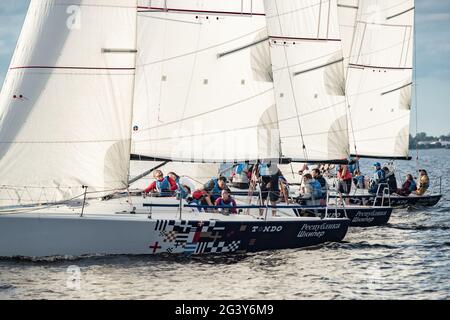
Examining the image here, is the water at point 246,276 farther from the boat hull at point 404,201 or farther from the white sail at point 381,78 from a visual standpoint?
the white sail at point 381,78

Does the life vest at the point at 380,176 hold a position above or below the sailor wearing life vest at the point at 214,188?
above

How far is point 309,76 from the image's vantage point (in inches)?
1255

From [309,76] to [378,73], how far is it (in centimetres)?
927

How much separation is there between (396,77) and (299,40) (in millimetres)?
10627

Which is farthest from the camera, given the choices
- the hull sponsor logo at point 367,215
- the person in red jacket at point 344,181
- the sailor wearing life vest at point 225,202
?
the person in red jacket at point 344,181

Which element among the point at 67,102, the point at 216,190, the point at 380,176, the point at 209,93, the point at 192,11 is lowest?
the point at 216,190

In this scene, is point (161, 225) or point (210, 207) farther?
point (210, 207)

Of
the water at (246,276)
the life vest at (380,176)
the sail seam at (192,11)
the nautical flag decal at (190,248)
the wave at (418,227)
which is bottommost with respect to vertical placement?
the water at (246,276)

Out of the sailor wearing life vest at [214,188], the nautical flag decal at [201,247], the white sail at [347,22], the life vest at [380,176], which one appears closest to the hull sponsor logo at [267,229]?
the nautical flag decal at [201,247]

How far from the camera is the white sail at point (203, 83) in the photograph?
22.1 metres

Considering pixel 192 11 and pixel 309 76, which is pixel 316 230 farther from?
pixel 309 76

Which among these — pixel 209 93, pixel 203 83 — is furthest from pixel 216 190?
pixel 203 83

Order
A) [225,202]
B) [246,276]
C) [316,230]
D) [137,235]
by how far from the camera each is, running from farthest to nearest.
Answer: [316,230]
[225,202]
[137,235]
[246,276]
